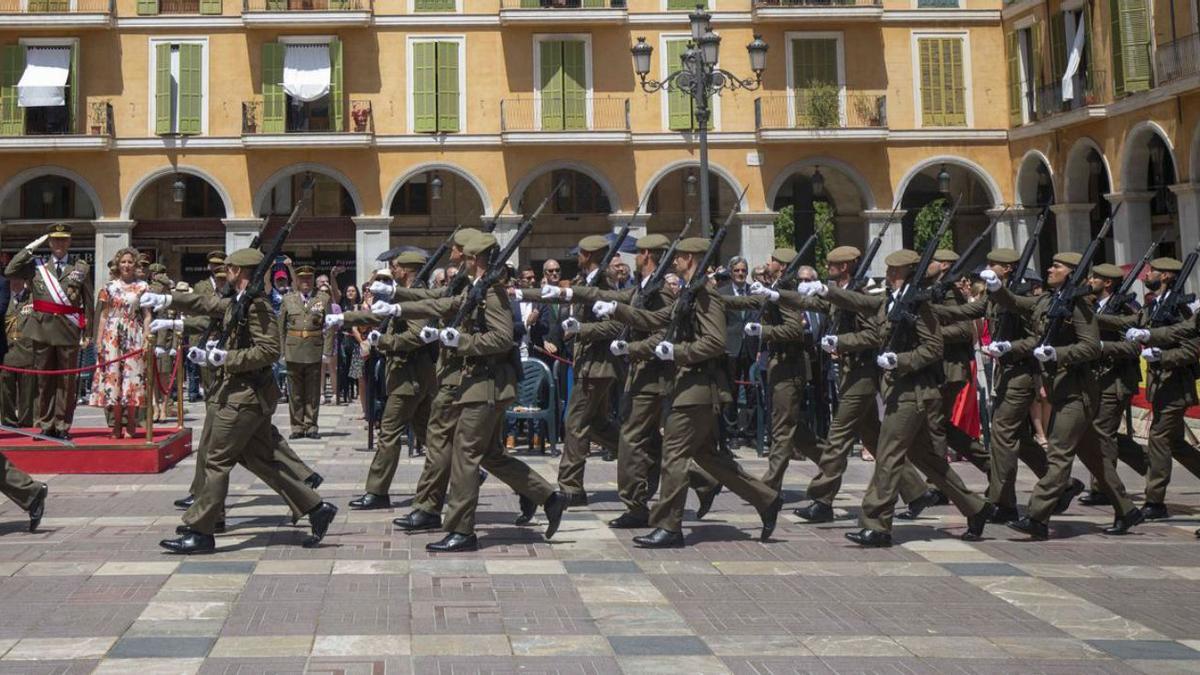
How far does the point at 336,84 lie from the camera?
1185 inches

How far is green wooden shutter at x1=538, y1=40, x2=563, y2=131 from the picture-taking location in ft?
100

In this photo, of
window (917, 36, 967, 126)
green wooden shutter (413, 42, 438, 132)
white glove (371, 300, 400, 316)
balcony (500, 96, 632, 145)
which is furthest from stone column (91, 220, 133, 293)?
white glove (371, 300, 400, 316)

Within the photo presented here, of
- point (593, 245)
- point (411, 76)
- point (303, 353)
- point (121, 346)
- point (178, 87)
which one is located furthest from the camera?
point (411, 76)

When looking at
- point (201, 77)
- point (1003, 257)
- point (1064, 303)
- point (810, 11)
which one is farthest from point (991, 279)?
point (201, 77)

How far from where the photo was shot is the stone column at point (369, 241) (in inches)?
1199

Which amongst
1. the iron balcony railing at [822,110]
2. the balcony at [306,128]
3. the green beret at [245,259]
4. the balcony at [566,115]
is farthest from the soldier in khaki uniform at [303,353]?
the iron balcony railing at [822,110]

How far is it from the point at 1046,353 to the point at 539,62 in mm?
23064

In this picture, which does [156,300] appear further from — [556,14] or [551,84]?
[551,84]

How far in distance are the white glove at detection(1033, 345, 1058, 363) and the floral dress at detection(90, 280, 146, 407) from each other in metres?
8.34

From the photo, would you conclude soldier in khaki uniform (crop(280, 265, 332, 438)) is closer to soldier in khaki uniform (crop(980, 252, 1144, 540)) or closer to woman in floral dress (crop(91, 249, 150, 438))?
woman in floral dress (crop(91, 249, 150, 438))

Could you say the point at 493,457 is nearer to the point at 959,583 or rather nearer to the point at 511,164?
the point at 959,583

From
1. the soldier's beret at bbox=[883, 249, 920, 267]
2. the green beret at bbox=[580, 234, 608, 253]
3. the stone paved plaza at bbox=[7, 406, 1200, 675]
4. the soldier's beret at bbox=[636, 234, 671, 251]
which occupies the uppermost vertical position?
the green beret at bbox=[580, 234, 608, 253]

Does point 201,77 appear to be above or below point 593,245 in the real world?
above

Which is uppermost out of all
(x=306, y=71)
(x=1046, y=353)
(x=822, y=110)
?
(x=306, y=71)
